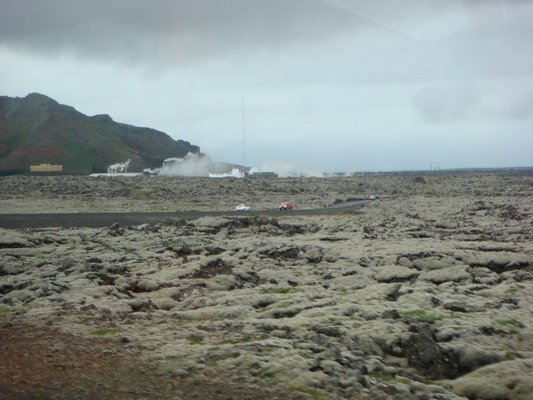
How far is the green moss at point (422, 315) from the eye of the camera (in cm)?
1520

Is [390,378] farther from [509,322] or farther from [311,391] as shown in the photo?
[509,322]

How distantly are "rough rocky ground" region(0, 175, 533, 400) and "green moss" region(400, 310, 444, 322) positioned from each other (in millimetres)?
Result: 76

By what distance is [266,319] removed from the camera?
15.6 m

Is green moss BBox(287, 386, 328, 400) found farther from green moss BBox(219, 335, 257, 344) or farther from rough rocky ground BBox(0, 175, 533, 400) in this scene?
green moss BBox(219, 335, 257, 344)

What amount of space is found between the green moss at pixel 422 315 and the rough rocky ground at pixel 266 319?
8cm

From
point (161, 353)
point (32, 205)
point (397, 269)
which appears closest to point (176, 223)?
point (397, 269)

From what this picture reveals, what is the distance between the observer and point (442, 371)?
1257 centimetres

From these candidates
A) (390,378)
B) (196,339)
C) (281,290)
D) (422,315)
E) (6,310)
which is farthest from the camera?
(281,290)

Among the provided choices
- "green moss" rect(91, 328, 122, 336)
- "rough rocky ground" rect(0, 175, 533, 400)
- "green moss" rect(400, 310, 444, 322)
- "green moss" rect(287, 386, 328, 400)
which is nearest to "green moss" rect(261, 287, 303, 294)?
"rough rocky ground" rect(0, 175, 533, 400)

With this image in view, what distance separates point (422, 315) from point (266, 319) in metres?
4.12

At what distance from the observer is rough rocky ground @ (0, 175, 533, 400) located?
11.5 metres

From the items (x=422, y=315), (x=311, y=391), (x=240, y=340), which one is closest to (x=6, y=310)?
(x=240, y=340)

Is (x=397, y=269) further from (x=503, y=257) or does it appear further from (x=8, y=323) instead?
(x=8, y=323)

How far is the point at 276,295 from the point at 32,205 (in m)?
61.8
